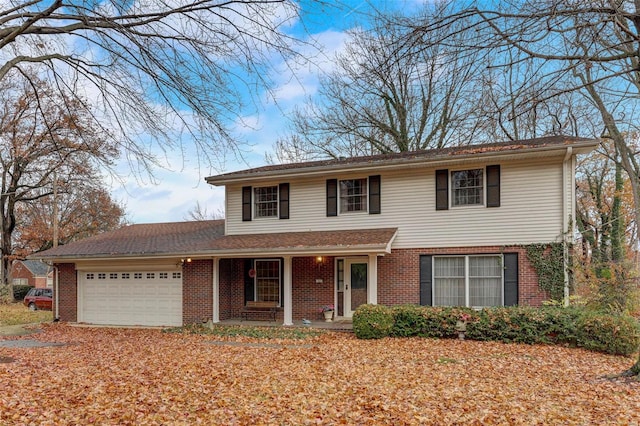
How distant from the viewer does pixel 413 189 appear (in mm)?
13719

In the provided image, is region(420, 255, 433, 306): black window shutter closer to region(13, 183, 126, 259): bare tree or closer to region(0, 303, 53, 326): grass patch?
region(0, 303, 53, 326): grass patch

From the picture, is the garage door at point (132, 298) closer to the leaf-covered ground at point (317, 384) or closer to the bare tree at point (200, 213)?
the leaf-covered ground at point (317, 384)

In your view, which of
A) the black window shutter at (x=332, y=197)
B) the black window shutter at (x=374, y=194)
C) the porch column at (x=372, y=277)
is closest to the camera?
the porch column at (x=372, y=277)

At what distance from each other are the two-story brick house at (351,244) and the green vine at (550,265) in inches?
6.8

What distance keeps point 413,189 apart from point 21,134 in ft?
70.6

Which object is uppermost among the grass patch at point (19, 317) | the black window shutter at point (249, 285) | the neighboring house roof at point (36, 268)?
the black window shutter at point (249, 285)

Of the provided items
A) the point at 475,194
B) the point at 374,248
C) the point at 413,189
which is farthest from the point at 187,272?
the point at 475,194

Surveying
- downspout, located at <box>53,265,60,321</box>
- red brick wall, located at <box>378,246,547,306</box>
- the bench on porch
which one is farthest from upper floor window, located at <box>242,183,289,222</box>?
downspout, located at <box>53,265,60,321</box>

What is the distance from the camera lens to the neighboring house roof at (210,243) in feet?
42.1

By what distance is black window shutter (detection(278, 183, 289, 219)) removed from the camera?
15.3 meters

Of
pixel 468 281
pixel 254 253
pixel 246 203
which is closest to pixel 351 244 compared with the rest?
pixel 254 253

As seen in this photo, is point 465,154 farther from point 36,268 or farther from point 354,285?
point 36,268

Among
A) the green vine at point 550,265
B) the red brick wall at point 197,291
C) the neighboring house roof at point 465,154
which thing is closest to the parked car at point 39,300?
the red brick wall at point 197,291

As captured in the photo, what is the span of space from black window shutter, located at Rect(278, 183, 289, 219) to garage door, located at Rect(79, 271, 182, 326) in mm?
4125
